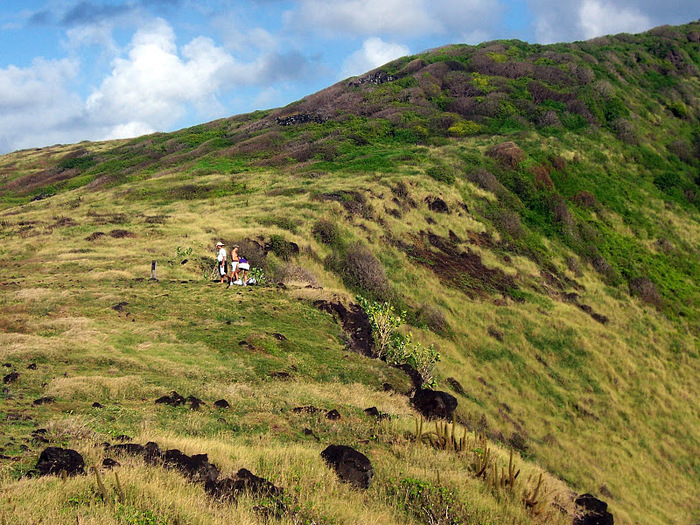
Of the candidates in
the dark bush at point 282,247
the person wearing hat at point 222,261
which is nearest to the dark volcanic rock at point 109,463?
the person wearing hat at point 222,261

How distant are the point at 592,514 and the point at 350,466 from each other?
5.21m

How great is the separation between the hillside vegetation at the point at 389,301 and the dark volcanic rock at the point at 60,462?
25 cm

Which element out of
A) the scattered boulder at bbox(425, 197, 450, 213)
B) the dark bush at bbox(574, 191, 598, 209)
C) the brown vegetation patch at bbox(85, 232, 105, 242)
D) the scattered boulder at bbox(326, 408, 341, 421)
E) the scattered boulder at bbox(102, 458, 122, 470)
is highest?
the dark bush at bbox(574, 191, 598, 209)

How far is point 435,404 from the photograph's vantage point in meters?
13.9

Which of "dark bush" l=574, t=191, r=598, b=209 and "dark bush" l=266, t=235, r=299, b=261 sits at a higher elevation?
"dark bush" l=574, t=191, r=598, b=209

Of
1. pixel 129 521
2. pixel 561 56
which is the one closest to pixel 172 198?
pixel 129 521

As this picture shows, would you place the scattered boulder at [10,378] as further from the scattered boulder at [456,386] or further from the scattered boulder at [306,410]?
the scattered boulder at [456,386]

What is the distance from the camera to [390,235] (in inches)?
1353

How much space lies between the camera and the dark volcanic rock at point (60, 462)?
23.0 feet

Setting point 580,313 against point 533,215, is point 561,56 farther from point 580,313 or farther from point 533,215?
point 580,313

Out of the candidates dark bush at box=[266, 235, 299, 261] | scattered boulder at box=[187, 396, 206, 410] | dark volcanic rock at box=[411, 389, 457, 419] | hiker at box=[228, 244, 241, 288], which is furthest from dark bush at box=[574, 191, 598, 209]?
scattered boulder at box=[187, 396, 206, 410]

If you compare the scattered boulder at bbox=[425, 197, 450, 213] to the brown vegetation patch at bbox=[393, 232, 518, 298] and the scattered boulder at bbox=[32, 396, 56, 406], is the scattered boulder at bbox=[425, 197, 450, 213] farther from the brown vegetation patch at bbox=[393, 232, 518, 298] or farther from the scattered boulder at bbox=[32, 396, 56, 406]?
the scattered boulder at bbox=[32, 396, 56, 406]

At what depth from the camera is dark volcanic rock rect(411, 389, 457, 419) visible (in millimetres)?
13847

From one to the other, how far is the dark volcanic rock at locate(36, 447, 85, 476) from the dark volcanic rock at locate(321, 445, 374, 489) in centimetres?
383
